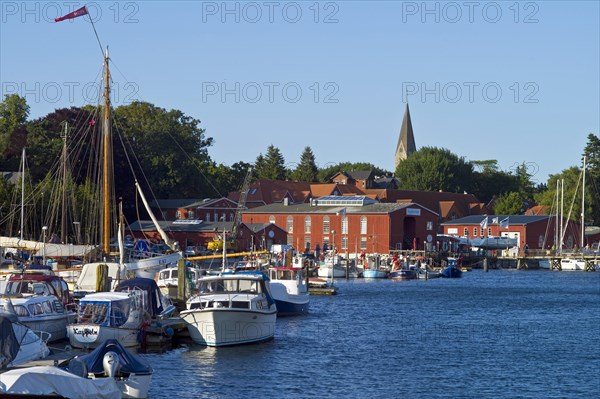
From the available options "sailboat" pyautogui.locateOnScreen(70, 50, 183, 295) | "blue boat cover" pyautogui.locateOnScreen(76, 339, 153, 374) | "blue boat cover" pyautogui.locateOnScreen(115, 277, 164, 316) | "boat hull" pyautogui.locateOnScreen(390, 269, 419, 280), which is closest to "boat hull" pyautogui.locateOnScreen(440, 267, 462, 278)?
"boat hull" pyautogui.locateOnScreen(390, 269, 419, 280)

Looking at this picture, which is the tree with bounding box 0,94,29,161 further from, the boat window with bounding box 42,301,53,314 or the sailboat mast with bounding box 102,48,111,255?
the boat window with bounding box 42,301,53,314

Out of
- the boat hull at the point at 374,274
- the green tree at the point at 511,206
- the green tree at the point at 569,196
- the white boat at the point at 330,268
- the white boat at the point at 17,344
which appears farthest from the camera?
the green tree at the point at 511,206

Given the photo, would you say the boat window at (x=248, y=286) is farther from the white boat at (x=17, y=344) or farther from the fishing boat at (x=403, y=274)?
the fishing boat at (x=403, y=274)

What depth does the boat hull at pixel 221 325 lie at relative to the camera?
1806 inches

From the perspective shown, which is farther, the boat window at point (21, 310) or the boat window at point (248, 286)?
the boat window at point (248, 286)

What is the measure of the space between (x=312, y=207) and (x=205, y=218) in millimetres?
14977

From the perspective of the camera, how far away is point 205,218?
14700 centimetres

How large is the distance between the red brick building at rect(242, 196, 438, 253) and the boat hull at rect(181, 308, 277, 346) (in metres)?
86.9

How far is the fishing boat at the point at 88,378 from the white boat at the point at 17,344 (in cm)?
161

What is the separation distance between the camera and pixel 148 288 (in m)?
50.1

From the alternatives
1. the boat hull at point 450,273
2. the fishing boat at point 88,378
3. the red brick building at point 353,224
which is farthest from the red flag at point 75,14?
the red brick building at point 353,224

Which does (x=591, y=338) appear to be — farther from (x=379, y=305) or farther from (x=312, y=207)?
(x=312, y=207)

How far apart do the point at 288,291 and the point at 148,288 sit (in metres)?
17.0

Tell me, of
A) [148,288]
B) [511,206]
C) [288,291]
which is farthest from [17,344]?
[511,206]
